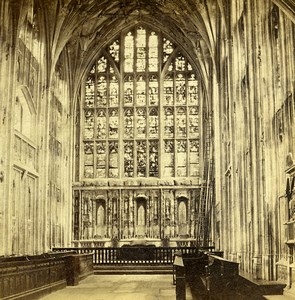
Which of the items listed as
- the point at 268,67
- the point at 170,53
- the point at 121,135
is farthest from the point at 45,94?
the point at 268,67

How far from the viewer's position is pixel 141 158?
32375mm

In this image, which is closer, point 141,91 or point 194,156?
point 194,156

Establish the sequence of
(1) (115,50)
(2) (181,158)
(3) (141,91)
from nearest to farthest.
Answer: (2) (181,158) → (3) (141,91) → (1) (115,50)

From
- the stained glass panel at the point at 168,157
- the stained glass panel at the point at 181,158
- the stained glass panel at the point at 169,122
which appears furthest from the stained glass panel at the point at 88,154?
the stained glass panel at the point at 181,158

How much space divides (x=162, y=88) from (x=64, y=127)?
20.2 feet

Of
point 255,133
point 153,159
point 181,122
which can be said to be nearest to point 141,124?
point 153,159

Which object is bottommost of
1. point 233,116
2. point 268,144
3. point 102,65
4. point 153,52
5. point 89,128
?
point 268,144

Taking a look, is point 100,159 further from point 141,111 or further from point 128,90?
point 128,90

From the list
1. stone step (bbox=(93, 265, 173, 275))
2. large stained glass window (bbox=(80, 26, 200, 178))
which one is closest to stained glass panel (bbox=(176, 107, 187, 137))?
large stained glass window (bbox=(80, 26, 200, 178))

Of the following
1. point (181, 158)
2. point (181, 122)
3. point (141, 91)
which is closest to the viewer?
point (181, 158)

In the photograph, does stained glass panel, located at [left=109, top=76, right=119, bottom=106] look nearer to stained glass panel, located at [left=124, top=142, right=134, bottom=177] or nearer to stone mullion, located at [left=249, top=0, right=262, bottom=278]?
stained glass panel, located at [left=124, top=142, right=134, bottom=177]

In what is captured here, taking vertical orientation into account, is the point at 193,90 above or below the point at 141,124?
above

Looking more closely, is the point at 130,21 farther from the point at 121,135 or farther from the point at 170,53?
the point at 121,135

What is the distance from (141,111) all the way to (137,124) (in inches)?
32.1
